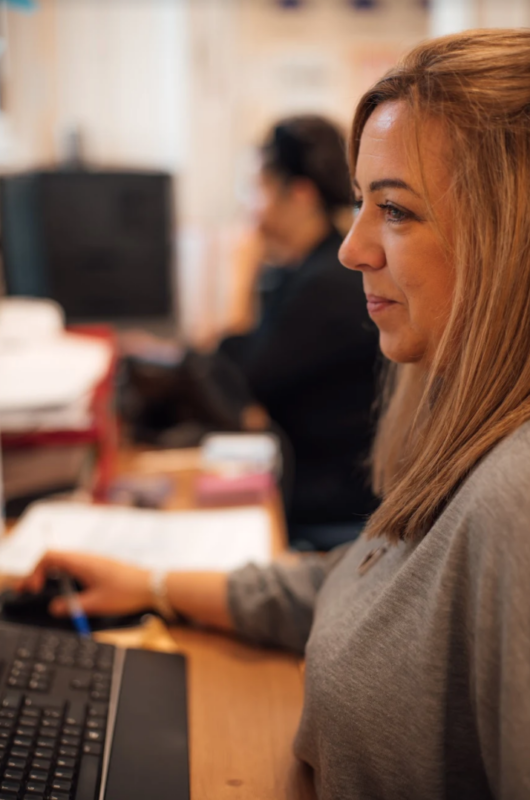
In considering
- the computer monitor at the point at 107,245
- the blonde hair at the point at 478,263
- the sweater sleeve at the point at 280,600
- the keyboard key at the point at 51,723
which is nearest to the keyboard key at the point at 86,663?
the keyboard key at the point at 51,723

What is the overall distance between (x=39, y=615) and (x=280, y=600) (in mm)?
327

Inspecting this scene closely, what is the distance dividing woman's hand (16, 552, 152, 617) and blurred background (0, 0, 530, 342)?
1.90 metres

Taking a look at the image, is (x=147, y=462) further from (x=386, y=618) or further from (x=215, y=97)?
(x=215, y=97)

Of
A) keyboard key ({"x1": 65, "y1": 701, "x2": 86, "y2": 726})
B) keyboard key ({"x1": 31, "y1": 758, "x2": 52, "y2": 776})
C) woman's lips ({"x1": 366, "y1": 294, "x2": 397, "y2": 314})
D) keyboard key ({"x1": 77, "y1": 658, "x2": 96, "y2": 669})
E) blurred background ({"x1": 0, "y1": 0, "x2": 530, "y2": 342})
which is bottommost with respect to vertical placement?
keyboard key ({"x1": 77, "y1": 658, "x2": 96, "y2": 669})

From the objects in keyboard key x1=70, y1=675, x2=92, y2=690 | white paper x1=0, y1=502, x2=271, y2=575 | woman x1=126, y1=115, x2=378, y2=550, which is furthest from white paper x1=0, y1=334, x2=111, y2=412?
keyboard key x1=70, y1=675, x2=92, y2=690

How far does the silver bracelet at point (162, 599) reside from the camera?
1.05 metres

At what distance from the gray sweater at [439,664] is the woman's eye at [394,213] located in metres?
0.23

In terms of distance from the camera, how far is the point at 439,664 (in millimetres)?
567

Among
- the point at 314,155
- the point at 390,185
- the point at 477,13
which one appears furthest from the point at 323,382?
the point at 477,13

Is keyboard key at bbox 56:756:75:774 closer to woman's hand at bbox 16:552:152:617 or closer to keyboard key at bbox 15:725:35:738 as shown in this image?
keyboard key at bbox 15:725:35:738

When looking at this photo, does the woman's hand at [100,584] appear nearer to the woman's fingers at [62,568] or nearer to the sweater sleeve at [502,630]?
the woman's fingers at [62,568]

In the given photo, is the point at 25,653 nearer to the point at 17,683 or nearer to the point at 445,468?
the point at 17,683

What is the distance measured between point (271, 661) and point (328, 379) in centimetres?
103

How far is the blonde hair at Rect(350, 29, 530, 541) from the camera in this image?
2.00 ft
